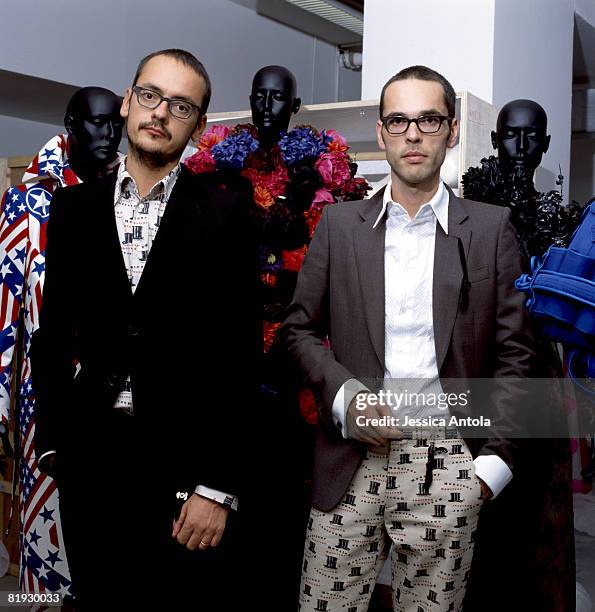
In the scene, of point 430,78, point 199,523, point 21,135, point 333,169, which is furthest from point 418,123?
point 21,135

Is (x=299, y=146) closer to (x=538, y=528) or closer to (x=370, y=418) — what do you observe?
(x=370, y=418)

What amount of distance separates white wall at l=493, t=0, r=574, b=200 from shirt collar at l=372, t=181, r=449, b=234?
2.62m

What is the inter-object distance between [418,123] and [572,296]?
0.58 metres

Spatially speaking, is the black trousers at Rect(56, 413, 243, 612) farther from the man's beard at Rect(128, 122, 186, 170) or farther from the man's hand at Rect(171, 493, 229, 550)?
the man's beard at Rect(128, 122, 186, 170)

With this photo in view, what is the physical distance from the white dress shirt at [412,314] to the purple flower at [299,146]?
3.02 feet

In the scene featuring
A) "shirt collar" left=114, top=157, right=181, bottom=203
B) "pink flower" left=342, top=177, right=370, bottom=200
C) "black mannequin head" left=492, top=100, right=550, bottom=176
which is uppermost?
"black mannequin head" left=492, top=100, right=550, bottom=176

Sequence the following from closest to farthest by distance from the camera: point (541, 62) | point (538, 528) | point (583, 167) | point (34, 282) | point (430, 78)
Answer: point (430, 78)
point (538, 528)
point (34, 282)
point (541, 62)
point (583, 167)

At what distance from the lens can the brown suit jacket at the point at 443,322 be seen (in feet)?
6.39

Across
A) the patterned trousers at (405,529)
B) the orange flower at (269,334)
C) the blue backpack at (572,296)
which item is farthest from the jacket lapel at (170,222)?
the orange flower at (269,334)

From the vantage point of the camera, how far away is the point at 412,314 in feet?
6.48

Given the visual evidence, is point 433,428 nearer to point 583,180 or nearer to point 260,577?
point 260,577

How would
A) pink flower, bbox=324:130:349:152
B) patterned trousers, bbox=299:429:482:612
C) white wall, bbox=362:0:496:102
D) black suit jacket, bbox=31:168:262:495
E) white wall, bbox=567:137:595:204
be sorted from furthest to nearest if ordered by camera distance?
white wall, bbox=567:137:595:204
white wall, bbox=362:0:496:102
pink flower, bbox=324:130:349:152
patterned trousers, bbox=299:429:482:612
black suit jacket, bbox=31:168:262:495

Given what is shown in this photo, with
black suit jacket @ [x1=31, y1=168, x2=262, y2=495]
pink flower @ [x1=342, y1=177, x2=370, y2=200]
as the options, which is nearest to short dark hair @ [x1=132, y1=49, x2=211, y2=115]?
black suit jacket @ [x1=31, y1=168, x2=262, y2=495]

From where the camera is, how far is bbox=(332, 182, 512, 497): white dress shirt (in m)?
1.92
